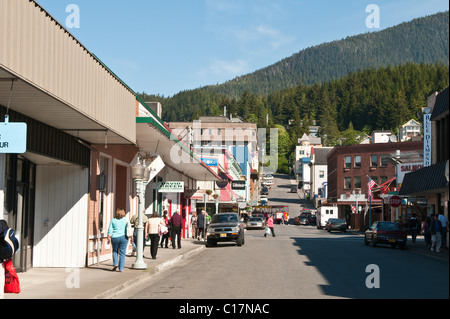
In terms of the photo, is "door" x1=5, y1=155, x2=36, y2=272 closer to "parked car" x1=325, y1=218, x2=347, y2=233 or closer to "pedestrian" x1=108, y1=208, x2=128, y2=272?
"pedestrian" x1=108, y1=208, x2=128, y2=272

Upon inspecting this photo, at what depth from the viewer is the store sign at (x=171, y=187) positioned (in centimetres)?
2700

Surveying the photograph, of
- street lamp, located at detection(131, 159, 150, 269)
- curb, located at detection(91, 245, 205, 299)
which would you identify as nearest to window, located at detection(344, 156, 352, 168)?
curb, located at detection(91, 245, 205, 299)

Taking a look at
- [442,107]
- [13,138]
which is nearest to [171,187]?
[13,138]

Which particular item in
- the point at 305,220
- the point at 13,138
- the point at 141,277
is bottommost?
the point at 305,220

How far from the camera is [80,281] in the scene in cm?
1342

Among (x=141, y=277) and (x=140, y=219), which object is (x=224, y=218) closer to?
(x=140, y=219)

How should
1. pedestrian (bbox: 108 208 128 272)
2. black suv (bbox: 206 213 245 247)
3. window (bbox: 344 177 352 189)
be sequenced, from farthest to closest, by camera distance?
→ window (bbox: 344 177 352 189), black suv (bbox: 206 213 245 247), pedestrian (bbox: 108 208 128 272)

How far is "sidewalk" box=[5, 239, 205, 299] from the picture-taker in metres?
11.0

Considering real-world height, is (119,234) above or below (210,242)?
above

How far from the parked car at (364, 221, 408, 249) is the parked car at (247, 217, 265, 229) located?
32348 millimetres

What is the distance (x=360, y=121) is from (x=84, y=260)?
189m

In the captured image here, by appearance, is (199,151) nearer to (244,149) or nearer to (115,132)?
(244,149)

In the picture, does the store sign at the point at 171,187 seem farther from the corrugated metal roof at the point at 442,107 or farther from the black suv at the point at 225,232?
the corrugated metal roof at the point at 442,107

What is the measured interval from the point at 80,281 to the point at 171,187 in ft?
45.4
